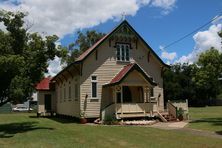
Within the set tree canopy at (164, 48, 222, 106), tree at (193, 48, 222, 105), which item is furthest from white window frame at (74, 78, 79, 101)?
tree canopy at (164, 48, 222, 106)

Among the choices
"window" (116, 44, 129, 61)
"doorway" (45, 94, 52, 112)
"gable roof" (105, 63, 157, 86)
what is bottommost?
"doorway" (45, 94, 52, 112)

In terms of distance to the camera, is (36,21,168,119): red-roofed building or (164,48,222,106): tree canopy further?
(164,48,222,106): tree canopy

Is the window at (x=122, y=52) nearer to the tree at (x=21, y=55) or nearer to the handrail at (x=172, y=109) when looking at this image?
the handrail at (x=172, y=109)

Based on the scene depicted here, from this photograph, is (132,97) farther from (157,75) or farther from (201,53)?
(201,53)

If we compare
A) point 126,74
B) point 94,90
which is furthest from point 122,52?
point 94,90

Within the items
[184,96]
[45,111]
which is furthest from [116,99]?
[184,96]

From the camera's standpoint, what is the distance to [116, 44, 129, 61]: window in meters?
33.1

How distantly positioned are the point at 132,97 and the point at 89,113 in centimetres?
495

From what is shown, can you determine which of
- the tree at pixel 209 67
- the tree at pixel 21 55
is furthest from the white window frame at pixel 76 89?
the tree at pixel 209 67

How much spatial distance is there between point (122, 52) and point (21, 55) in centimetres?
1182

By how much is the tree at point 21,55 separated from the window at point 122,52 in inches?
362

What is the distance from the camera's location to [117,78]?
31.3 metres

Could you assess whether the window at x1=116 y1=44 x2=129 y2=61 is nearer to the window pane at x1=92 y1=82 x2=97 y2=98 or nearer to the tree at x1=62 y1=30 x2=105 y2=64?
the window pane at x1=92 y1=82 x2=97 y2=98

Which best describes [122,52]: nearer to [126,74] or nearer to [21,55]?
[126,74]
